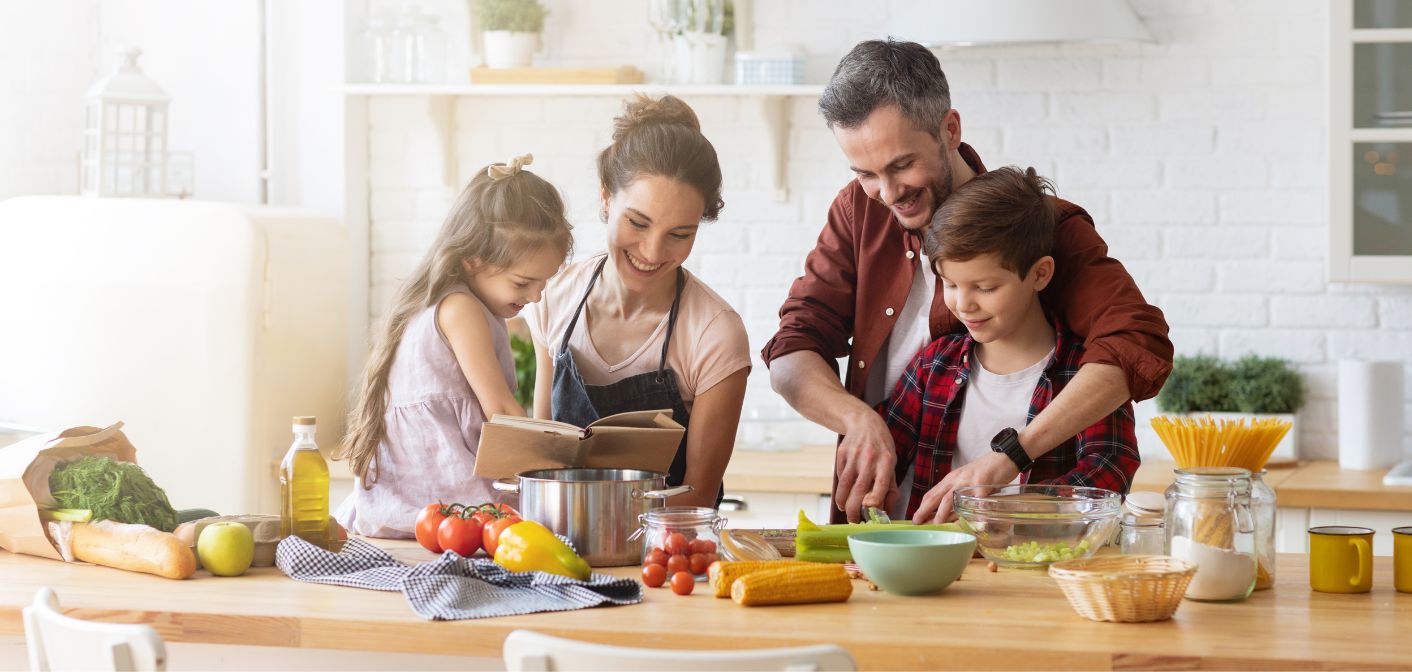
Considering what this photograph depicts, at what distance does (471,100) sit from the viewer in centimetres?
432

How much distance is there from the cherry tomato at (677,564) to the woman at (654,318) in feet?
1.56

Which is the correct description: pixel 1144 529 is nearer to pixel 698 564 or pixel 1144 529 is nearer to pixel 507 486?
pixel 698 564

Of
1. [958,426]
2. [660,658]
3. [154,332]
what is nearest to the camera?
[660,658]

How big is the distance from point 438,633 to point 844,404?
927mm

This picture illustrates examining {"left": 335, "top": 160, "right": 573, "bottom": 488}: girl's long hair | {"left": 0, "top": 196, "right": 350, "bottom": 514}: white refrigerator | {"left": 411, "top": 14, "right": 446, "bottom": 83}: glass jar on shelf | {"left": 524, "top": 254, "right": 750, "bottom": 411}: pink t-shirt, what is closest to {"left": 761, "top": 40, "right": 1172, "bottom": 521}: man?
{"left": 524, "top": 254, "right": 750, "bottom": 411}: pink t-shirt

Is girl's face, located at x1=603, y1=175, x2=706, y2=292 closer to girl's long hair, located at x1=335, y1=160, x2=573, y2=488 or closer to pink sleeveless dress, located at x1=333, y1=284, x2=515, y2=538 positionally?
girl's long hair, located at x1=335, y1=160, x2=573, y2=488

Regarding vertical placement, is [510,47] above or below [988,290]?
above

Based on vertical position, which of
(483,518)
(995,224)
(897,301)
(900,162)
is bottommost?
(483,518)

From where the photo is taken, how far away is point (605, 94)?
4047 mm

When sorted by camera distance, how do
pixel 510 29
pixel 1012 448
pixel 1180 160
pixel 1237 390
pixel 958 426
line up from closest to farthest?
pixel 1012 448 < pixel 958 426 < pixel 1237 390 < pixel 1180 160 < pixel 510 29

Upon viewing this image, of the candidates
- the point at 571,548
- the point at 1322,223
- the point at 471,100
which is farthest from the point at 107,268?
the point at 1322,223

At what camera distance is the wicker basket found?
163 centimetres

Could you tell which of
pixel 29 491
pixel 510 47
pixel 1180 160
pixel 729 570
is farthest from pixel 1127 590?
pixel 510 47

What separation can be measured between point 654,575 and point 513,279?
29.6 inches
